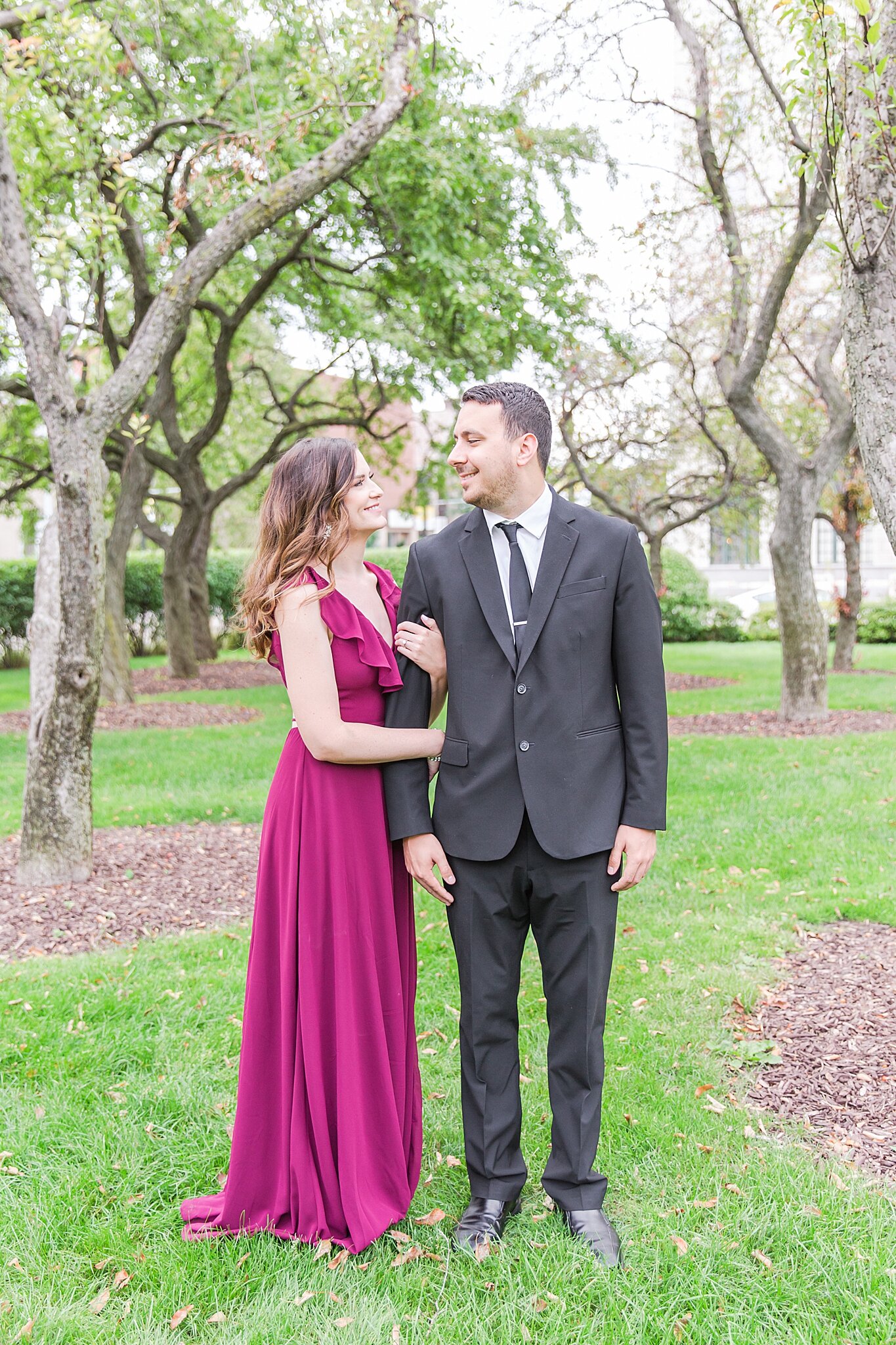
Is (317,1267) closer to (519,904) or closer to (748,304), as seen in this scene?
(519,904)

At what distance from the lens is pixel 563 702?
2.85 metres

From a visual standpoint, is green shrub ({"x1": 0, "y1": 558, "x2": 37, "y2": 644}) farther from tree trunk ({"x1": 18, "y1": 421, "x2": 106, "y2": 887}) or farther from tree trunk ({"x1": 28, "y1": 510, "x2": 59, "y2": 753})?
tree trunk ({"x1": 18, "y1": 421, "x2": 106, "y2": 887})

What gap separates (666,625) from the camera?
26641 mm

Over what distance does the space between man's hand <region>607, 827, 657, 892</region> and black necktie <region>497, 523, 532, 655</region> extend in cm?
60

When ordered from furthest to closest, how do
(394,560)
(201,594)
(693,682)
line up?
(394,560), (201,594), (693,682)

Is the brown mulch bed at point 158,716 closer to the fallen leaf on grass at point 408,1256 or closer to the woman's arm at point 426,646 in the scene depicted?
the woman's arm at point 426,646

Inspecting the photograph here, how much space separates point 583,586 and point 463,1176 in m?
1.99

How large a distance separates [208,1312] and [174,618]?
15.9 meters

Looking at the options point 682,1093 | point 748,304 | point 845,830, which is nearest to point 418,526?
point 748,304

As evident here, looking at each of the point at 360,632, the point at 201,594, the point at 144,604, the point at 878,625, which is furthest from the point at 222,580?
the point at 360,632

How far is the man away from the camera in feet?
9.34

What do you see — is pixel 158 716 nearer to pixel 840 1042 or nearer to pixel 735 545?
pixel 840 1042

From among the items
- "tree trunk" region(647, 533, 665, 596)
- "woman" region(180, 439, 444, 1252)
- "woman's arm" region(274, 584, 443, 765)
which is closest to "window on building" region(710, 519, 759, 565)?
"tree trunk" region(647, 533, 665, 596)

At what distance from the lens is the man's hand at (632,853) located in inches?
111
